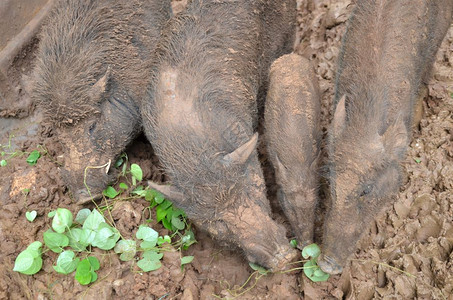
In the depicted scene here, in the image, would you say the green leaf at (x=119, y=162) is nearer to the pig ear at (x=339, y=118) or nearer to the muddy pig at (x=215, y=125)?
the muddy pig at (x=215, y=125)

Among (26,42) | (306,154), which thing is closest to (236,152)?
(306,154)

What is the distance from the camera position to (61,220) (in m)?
3.73

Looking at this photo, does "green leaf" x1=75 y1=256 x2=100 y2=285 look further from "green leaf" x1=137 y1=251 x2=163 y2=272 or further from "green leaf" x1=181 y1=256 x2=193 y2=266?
"green leaf" x1=181 y1=256 x2=193 y2=266

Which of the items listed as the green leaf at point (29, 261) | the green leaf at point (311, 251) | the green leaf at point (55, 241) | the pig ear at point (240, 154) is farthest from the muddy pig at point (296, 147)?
the green leaf at point (29, 261)

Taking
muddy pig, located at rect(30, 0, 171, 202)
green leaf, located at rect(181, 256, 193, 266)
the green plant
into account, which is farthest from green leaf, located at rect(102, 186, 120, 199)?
green leaf, located at rect(181, 256, 193, 266)

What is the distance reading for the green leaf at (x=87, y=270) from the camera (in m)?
3.45

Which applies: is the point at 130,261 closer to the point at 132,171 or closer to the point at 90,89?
the point at 132,171

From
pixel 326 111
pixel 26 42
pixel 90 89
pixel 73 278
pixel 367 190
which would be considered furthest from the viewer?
pixel 26 42

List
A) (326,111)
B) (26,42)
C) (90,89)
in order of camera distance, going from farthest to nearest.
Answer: (26,42), (326,111), (90,89)

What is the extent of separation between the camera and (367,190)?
324 centimetres

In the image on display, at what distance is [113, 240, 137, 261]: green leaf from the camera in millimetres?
3590

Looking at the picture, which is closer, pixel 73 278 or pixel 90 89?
pixel 73 278

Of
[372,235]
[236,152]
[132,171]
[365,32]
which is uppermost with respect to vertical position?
[365,32]

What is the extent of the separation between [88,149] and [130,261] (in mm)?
1087
